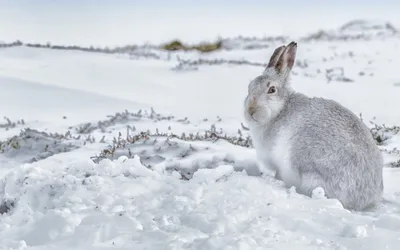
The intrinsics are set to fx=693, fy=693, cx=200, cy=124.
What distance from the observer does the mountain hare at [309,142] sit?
631cm

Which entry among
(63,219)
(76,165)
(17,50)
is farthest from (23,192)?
(17,50)

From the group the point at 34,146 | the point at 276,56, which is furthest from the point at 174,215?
the point at 34,146

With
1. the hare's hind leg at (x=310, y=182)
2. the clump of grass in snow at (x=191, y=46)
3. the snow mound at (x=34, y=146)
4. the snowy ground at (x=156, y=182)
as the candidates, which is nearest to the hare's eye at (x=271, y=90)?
the snowy ground at (x=156, y=182)

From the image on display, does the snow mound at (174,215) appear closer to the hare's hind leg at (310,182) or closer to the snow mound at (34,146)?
the hare's hind leg at (310,182)

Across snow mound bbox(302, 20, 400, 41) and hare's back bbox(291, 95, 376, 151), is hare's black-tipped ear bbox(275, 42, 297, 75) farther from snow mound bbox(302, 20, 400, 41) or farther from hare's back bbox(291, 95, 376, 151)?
snow mound bbox(302, 20, 400, 41)

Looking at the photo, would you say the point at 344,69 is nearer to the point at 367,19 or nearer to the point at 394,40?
the point at 394,40

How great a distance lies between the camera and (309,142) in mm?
6426

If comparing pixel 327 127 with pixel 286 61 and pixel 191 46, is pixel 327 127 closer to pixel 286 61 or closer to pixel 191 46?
pixel 286 61

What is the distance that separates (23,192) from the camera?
6539mm

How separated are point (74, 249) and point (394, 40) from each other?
25.2m

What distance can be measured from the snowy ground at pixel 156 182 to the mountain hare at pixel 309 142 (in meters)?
0.19

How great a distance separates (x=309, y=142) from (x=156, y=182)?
4.81ft

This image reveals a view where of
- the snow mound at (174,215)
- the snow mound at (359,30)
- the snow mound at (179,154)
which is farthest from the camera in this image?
the snow mound at (359,30)

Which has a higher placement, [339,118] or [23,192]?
[339,118]
